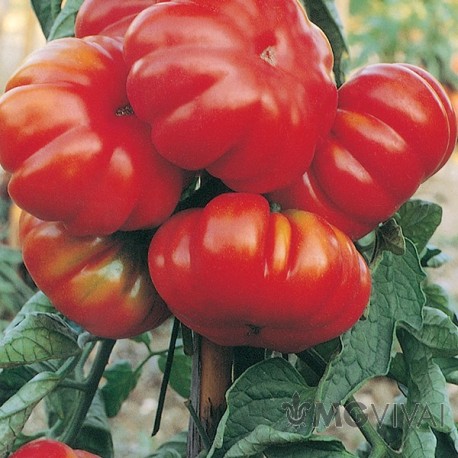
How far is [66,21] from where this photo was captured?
0.94 meters

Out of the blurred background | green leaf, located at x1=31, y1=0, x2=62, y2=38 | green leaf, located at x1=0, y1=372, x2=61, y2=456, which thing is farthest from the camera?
the blurred background

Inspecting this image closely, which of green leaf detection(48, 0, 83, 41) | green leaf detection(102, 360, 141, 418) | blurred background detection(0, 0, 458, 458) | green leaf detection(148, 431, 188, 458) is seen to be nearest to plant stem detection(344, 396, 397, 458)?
green leaf detection(148, 431, 188, 458)

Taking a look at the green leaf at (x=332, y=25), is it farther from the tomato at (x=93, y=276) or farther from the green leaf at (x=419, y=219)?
the tomato at (x=93, y=276)

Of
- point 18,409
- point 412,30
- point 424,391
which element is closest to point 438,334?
point 424,391

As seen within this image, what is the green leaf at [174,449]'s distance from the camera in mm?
966

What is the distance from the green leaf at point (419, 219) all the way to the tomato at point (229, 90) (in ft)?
0.75

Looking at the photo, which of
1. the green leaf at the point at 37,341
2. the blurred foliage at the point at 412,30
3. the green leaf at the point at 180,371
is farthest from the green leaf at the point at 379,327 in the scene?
the blurred foliage at the point at 412,30

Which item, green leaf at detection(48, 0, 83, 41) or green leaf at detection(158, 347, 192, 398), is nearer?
green leaf at detection(48, 0, 83, 41)

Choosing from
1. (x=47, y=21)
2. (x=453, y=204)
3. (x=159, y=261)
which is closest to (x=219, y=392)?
(x=159, y=261)

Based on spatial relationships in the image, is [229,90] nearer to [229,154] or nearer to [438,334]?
[229,154]

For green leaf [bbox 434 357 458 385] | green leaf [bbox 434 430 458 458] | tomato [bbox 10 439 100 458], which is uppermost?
tomato [bbox 10 439 100 458]

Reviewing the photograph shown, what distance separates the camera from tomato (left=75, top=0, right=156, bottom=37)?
0.79 metres

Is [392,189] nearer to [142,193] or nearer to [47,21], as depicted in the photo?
[142,193]

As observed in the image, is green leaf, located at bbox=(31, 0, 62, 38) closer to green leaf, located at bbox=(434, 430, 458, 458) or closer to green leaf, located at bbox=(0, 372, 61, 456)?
green leaf, located at bbox=(0, 372, 61, 456)
